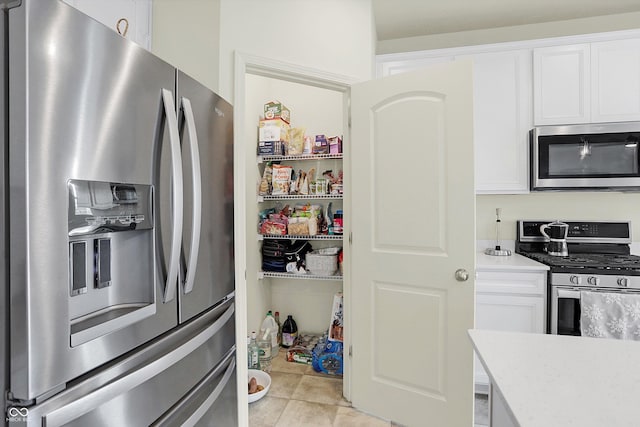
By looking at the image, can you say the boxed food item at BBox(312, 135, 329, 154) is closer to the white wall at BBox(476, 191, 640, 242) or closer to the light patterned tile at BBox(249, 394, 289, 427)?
the white wall at BBox(476, 191, 640, 242)

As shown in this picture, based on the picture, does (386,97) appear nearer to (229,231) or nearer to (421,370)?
(229,231)

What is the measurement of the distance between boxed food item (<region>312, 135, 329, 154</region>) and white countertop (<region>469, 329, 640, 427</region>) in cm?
199

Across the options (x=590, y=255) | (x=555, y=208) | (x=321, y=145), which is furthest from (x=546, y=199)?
(x=321, y=145)

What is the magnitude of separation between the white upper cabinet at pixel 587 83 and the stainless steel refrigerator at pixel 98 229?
237 centimetres

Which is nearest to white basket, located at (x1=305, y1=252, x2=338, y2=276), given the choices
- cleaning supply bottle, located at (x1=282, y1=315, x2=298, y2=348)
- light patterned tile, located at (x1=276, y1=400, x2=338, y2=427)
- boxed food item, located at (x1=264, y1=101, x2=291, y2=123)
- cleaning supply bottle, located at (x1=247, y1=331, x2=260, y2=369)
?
cleaning supply bottle, located at (x1=282, y1=315, x2=298, y2=348)

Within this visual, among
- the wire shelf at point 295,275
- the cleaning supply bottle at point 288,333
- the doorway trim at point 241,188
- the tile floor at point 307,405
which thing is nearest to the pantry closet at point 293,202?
the wire shelf at point 295,275

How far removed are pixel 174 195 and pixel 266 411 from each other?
5.53ft

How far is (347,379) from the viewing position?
2195mm

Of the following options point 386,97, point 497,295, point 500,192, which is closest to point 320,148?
point 386,97

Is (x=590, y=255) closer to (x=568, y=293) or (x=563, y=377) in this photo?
(x=568, y=293)

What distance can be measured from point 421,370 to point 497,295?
74 cm

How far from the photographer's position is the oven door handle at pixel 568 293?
2020 mm

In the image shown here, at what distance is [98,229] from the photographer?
78cm

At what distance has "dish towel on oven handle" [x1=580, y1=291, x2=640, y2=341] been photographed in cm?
192
